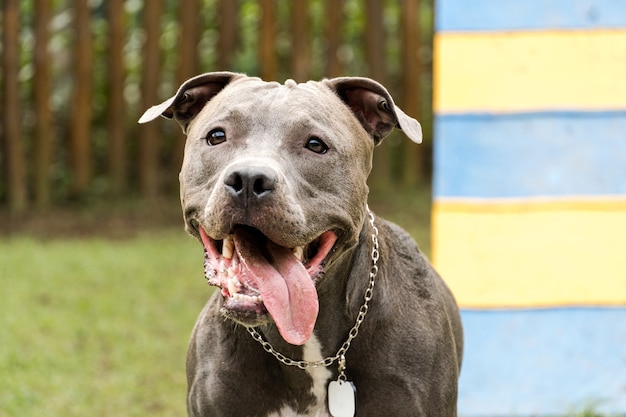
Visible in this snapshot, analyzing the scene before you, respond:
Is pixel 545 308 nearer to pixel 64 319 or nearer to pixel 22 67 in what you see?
pixel 64 319

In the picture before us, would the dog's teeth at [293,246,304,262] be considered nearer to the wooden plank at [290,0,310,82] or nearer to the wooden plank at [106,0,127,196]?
the wooden plank at [290,0,310,82]

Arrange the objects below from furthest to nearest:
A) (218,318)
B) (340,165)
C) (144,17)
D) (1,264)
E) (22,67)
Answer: (22,67)
(144,17)
(1,264)
(218,318)
(340,165)

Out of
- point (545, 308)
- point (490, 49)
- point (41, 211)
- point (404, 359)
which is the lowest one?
point (41, 211)

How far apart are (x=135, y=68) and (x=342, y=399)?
8.60 m

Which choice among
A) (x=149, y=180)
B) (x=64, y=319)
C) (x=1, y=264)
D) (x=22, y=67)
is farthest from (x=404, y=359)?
(x=22, y=67)

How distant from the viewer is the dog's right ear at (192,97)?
412cm

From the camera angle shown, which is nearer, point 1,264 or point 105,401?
point 105,401

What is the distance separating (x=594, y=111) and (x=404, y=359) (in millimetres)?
2750

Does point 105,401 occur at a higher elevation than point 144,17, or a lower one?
lower

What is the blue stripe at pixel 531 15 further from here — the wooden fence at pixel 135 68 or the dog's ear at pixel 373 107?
the wooden fence at pixel 135 68

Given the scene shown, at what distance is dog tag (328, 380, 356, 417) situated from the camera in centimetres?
394

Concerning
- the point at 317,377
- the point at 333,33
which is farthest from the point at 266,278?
the point at 333,33

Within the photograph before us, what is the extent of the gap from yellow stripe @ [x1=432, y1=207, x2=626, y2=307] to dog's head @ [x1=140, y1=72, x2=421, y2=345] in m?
2.23

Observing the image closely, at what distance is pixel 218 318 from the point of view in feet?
13.6
